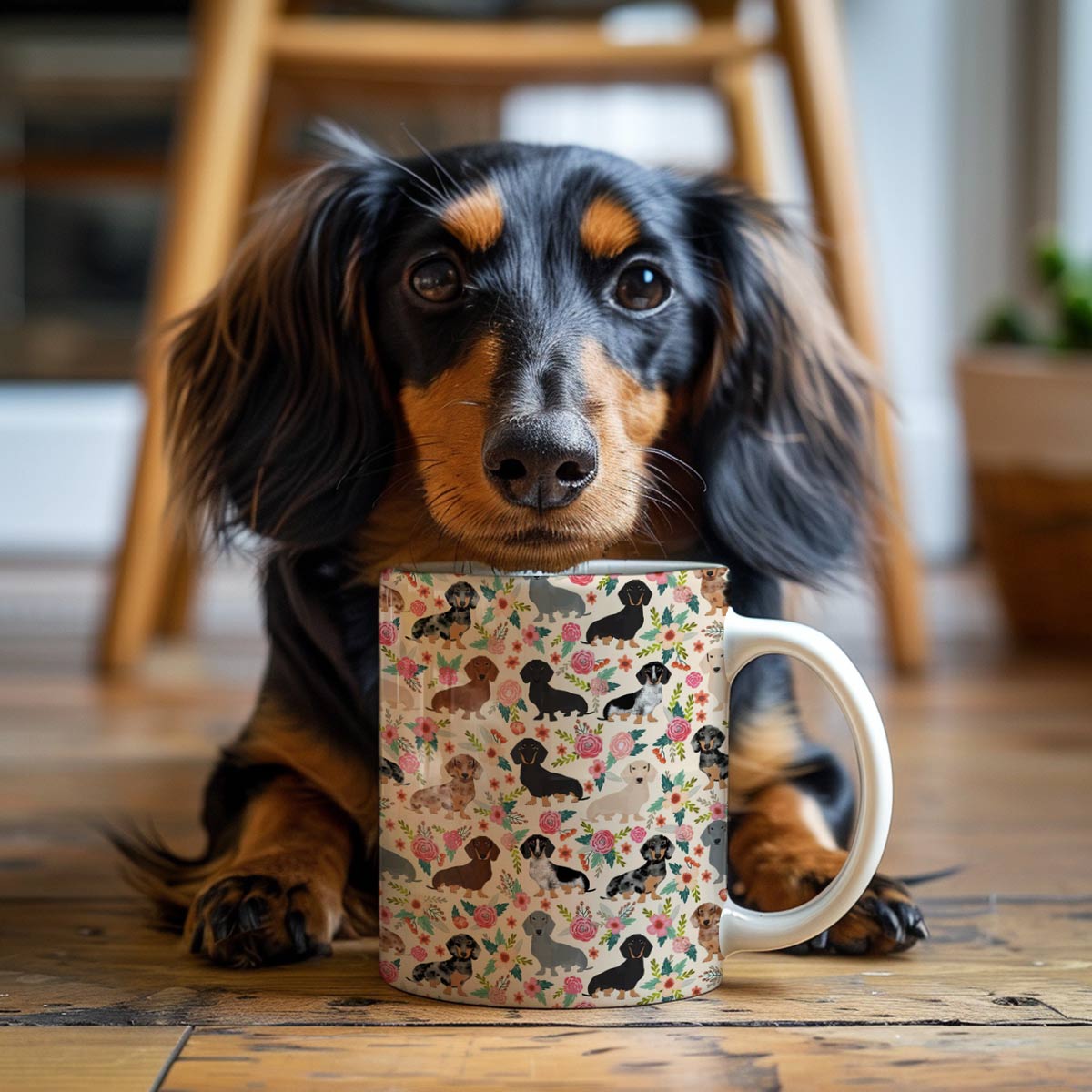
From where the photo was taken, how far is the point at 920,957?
788mm

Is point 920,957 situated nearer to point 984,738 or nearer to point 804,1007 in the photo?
point 804,1007

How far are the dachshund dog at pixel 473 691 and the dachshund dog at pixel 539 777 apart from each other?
0.02 metres

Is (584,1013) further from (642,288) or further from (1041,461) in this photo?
(1041,461)

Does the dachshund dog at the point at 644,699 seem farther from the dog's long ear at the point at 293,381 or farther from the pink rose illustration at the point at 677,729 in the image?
the dog's long ear at the point at 293,381

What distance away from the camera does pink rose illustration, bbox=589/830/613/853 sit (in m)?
0.67

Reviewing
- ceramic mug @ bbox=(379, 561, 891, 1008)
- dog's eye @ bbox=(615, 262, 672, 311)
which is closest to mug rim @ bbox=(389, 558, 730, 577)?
ceramic mug @ bbox=(379, 561, 891, 1008)

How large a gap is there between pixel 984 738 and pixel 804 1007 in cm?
79

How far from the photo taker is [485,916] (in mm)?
677

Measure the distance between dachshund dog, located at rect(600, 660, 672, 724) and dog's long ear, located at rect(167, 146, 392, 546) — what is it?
29 cm

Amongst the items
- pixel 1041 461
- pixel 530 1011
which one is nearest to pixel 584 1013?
pixel 530 1011

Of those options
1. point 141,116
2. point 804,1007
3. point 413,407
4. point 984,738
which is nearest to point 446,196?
point 413,407

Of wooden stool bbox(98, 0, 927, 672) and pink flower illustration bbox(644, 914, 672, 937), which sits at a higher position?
wooden stool bbox(98, 0, 927, 672)

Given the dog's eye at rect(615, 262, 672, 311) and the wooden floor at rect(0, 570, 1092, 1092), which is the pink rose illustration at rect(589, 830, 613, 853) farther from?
the dog's eye at rect(615, 262, 672, 311)

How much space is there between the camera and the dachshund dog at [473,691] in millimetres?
665
